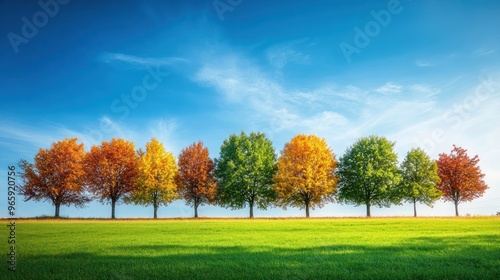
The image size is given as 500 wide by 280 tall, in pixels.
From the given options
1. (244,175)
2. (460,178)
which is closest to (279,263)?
(244,175)

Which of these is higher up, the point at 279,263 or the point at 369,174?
the point at 369,174

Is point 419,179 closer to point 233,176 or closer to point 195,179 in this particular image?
point 233,176

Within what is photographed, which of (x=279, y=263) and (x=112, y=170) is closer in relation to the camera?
(x=279, y=263)

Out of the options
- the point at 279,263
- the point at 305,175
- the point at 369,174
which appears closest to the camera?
the point at 279,263

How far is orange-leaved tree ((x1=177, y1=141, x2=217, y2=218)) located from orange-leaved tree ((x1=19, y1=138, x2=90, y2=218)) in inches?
658

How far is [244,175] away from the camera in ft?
191

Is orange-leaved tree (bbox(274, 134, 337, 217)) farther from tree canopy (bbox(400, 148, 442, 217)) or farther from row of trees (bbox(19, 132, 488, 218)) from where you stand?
tree canopy (bbox(400, 148, 442, 217))

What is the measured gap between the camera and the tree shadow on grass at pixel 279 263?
923cm

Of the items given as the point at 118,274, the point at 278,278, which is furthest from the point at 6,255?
the point at 278,278

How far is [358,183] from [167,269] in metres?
52.1

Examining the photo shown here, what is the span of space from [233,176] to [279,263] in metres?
47.0

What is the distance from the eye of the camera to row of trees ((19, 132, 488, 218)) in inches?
2208

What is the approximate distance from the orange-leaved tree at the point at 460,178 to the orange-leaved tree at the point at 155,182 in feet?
166

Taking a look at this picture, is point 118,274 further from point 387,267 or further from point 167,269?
point 387,267
